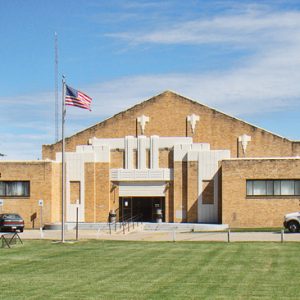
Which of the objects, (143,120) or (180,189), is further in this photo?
(143,120)

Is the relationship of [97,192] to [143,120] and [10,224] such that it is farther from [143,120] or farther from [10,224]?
[10,224]

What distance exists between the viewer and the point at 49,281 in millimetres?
23656

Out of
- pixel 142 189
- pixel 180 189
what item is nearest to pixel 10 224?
pixel 142 189

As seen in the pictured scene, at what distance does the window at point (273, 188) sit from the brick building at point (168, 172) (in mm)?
79

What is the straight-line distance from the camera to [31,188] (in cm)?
6169

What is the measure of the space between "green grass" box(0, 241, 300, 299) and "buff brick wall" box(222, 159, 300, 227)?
19.8 m

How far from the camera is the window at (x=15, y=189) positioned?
62031 mm

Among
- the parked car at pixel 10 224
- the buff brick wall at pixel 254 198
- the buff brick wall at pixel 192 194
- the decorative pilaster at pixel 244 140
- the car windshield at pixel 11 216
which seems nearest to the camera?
the parked car at pixel 10 224

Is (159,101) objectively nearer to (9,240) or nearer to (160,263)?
(9,240)

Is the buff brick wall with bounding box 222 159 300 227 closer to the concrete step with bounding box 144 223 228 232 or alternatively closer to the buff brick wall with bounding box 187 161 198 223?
the concrete step with bounding box 144 223 228 232

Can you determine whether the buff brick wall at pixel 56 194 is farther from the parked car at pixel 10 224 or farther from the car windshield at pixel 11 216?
the parked car at pixel 10 224

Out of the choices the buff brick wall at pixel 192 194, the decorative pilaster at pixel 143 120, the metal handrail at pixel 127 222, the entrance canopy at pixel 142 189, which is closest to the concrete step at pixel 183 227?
the metal handrail at pixel 127 222

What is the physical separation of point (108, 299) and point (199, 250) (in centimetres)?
1501

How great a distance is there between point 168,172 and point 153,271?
36079mm
